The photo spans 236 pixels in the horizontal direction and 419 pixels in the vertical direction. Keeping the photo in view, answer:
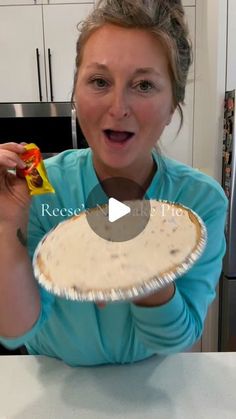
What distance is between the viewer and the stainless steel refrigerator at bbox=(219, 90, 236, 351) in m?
1.90

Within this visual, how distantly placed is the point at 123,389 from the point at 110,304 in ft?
0.52

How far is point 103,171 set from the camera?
90 centimetres

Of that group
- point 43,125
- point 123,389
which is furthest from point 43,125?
point 123,389

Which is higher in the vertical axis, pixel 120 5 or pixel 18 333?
pixel 120 5

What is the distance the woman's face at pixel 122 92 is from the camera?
705 millimetres

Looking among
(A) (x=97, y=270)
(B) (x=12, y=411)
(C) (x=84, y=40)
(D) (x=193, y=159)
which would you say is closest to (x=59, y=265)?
(A) (x=97, y=270)

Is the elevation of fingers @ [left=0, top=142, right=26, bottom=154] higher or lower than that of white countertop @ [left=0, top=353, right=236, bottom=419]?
higher

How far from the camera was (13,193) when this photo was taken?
2.42 feet

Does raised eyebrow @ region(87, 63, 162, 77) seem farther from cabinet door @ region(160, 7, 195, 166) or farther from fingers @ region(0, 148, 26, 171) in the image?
cabinet door @ region(160, 7, 195, 166)

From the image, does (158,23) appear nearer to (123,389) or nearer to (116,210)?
(116,210)

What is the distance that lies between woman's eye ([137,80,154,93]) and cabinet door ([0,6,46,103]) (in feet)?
5.74

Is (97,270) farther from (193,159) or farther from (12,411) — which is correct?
(193,159)

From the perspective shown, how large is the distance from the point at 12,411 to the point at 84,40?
71 cm

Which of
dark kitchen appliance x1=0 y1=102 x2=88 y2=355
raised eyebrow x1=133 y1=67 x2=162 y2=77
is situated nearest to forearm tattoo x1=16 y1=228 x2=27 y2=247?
raised eyebrow x1=133 y1=67 x2=162 y2=77
